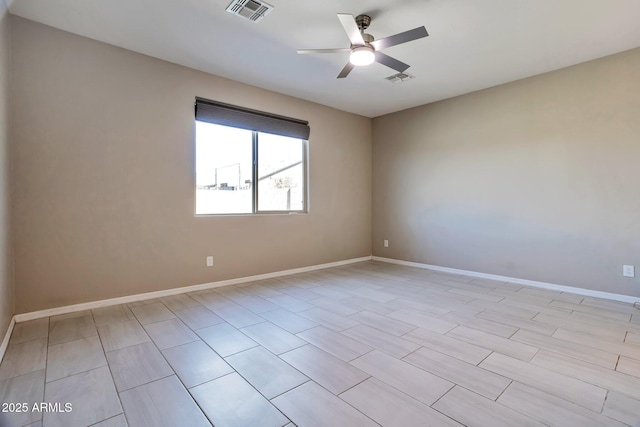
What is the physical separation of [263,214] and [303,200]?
77 cm

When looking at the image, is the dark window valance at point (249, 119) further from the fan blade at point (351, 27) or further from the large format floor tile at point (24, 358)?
the large format floor tile at point (24, 358)

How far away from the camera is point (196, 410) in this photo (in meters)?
1.48

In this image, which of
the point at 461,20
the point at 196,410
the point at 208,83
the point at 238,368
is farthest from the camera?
the point at 208,83

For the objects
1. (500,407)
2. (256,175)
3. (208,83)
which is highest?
(208,83)

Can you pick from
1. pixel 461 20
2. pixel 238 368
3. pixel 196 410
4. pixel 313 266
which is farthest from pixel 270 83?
pixel 196 410

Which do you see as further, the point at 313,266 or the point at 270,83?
the point at 313,266

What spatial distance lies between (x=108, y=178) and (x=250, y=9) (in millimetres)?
2098

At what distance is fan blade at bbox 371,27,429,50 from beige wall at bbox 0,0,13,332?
2.88 meters

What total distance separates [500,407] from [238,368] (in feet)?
4.77

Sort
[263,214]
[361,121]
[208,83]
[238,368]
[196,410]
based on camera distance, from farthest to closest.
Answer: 1. [361,121]
2. [263,214]
3. [208,83]
4. [238,368]
5. [196,410]

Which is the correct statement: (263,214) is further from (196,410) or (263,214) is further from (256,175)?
(196,410)

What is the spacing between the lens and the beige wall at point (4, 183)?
2209 millimetres

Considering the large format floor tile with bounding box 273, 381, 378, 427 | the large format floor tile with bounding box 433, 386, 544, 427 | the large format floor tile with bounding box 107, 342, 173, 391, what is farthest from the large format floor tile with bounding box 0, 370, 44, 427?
the large format floor tile with bounding box 433, 386, 544, 427

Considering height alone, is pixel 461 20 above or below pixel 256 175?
above
